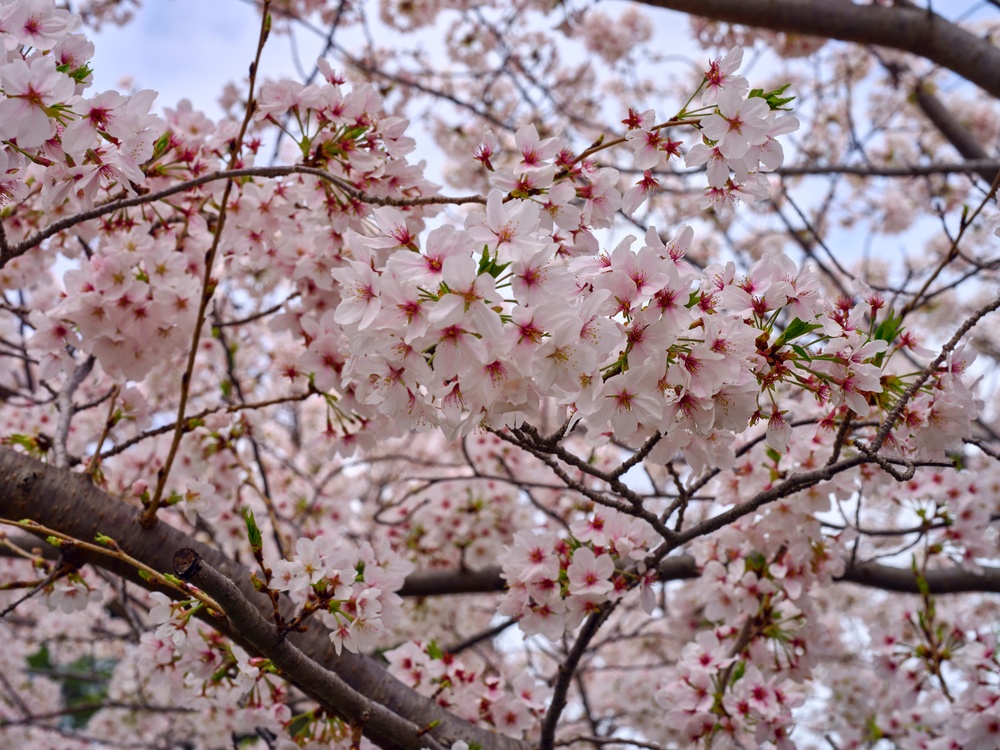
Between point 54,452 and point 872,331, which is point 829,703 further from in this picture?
point 54,452

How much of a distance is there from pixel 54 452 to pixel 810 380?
6.98ft

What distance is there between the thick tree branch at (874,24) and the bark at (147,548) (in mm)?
2875

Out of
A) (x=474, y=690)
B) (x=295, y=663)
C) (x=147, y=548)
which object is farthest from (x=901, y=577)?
(x=147, y=548)

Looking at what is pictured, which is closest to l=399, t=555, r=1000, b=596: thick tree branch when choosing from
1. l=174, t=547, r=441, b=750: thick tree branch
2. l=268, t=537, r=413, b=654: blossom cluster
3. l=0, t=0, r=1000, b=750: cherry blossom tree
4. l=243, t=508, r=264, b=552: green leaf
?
l=0, t=0, r=1000, b=750: cherry blossom tree

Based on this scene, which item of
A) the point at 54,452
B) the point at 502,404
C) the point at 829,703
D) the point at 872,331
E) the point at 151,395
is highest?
the point at 151,395

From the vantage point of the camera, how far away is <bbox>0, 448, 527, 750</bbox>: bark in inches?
72.9

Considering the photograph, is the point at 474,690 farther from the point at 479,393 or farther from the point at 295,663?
the point at 479,393

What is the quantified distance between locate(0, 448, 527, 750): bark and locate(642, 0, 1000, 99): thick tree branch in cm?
287

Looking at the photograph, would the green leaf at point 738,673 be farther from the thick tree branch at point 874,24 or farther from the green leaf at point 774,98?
the thick tree branch at point 874,24

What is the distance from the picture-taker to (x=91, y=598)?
2207mm

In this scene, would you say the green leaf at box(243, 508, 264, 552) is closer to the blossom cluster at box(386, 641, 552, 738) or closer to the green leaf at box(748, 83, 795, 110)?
the blossom cluster at box(386, 641, 552, 738)

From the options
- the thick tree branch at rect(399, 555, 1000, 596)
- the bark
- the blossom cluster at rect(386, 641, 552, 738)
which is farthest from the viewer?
the thick tree branch at rect(399, 555, 1000, 596)

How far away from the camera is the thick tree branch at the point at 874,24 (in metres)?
3.23

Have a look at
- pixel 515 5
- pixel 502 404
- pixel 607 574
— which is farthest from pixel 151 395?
pixel 515 5
